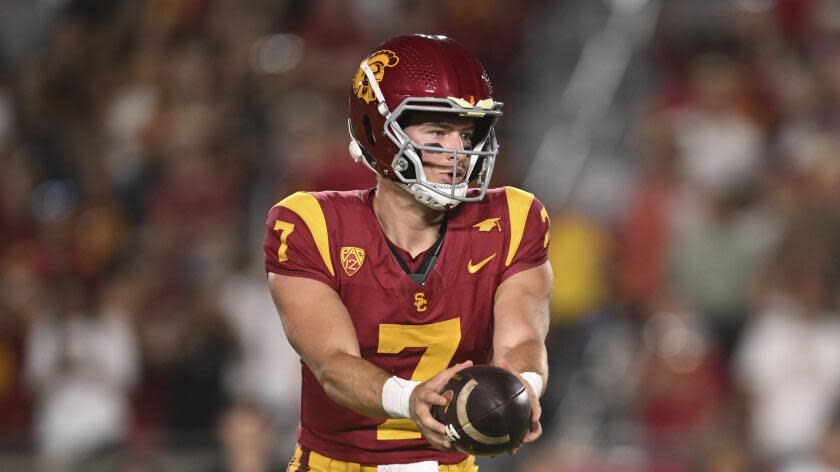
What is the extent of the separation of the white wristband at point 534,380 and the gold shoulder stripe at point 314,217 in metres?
0.73

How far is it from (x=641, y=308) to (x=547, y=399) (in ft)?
2.78

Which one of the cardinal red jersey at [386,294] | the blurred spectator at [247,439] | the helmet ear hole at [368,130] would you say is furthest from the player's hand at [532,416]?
the blurred spectator at [247,439]

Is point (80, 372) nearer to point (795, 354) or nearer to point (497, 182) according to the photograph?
point (497, 182)

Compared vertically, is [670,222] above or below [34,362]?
above

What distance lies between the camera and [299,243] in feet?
14.7

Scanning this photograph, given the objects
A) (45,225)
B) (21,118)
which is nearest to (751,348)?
(45,225)

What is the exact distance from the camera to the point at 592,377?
8500 mm

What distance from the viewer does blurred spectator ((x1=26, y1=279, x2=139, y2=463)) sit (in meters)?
8.09

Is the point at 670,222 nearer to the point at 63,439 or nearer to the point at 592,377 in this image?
the point at 592,377

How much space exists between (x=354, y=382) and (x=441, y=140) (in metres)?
0.85

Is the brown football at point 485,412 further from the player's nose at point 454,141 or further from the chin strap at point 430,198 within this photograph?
the player's nose at point 454,141

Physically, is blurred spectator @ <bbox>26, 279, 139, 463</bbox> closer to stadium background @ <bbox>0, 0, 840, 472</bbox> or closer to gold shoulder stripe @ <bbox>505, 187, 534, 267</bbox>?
stadium background @ <bbox>0, 0, 840, 472</bbox>

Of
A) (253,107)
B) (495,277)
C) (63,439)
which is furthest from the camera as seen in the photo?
(253,107)

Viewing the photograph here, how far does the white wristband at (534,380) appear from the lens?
160 inches
